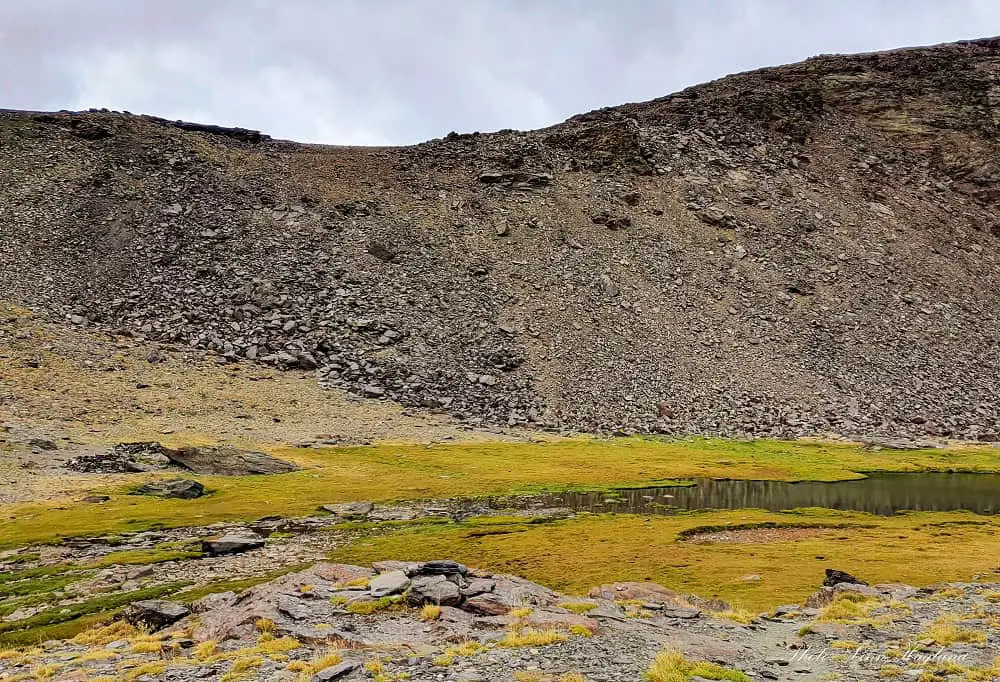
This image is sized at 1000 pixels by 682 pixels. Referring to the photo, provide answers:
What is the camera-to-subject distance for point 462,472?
49906 millimetres

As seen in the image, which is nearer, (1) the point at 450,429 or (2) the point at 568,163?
(1) the point at 450,429

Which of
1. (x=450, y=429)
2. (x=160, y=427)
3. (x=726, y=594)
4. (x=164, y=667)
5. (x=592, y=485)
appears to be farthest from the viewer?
(x=450, y=429)

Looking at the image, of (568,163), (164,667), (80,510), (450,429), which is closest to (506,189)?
(568,163)

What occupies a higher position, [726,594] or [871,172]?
[871,172]

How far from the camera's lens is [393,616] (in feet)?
62.1

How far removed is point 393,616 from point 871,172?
323 feet

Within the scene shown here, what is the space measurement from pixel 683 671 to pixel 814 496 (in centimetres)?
3454

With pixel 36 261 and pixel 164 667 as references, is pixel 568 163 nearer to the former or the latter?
pixel 36 261

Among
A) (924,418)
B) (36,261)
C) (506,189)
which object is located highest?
(506,189)

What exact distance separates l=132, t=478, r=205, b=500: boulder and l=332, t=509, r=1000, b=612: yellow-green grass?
14282mm

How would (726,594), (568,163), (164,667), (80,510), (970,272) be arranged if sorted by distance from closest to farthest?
1. (164,667)
2. (726,594)
3. (80,510)
4. (970,272)
5. (568,163)

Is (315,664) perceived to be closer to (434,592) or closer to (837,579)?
(434,592)

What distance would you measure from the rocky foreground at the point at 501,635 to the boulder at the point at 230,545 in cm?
903

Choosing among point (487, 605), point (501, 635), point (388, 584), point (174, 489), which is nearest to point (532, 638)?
point (501, 635)
